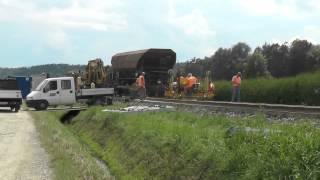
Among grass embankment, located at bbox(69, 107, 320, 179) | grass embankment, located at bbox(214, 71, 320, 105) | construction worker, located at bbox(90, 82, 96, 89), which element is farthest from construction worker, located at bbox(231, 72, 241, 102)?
grass embankment, located at bbox(69, 107, 320, 179)

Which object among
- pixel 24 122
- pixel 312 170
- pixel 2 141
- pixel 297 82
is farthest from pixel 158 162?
pixel 297 82

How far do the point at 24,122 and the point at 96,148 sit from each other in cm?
1039

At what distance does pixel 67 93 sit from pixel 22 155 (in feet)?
67.0

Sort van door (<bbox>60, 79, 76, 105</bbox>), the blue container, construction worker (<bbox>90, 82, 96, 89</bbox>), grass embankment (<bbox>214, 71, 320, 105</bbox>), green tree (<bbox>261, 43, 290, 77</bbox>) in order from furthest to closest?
green tree (<bbox>261, 43, 290, 77</bbox>) < the blue container < construction worker (<bbox>90, 82, 96, 89</bbox>) < van door (<bbox>60, 79, 76, 105</bbox>) < grass embankment (<bbox>214, 71, 320, 105</bbox>)

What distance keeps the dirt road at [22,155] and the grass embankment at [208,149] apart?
6.25ft

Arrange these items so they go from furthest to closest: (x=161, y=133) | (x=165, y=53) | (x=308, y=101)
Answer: (x=165, y=53) → (x=308, y=101) → (x=161, y=133)

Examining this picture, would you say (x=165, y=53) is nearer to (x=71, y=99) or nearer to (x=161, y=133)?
(x=71, y=99)

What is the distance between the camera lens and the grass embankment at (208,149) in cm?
827

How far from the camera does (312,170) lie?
7.55 metres

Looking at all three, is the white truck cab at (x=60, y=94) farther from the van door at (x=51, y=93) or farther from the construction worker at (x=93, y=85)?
the construction worker at (x=93, y=85)

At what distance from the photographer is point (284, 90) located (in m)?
32.4

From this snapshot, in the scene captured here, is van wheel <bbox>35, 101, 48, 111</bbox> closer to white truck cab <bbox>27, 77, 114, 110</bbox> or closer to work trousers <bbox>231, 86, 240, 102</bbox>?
white truck cab <bbox>27, 77, 114, 110</bbox>

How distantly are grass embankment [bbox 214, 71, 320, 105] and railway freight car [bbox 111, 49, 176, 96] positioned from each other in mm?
5294

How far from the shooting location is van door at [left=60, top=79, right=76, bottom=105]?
37.1 m
